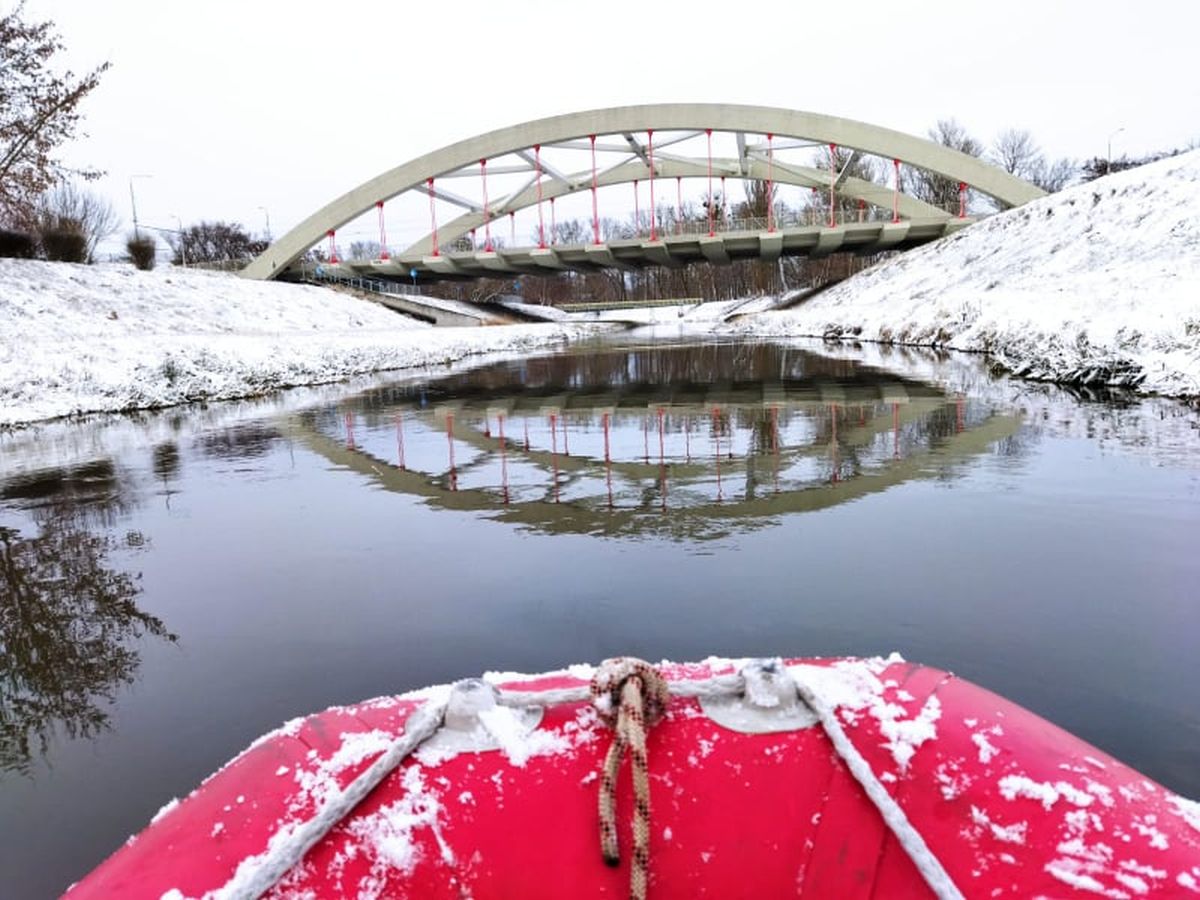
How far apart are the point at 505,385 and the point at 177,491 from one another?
8943 millimetres

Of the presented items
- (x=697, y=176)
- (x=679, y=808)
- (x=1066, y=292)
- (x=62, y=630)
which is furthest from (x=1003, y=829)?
(x=697, y=176)

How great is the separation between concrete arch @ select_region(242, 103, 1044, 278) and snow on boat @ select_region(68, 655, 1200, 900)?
155ft

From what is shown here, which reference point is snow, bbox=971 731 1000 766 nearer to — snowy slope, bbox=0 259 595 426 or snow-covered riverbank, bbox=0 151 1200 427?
snow-covered riverbank, bbox=0 151 1200 427

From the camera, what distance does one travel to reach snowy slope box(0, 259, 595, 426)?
1357cm

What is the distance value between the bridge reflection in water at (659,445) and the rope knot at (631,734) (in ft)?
11.1

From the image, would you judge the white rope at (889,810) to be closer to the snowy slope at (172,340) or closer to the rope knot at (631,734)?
the rope knot at (631,734)

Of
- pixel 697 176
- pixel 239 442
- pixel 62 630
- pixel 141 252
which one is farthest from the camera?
pixel 697 176

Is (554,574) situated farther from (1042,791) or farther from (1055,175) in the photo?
(1055,175)

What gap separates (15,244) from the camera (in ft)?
89.5

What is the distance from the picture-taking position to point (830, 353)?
66.4ft

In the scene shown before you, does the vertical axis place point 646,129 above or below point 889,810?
above

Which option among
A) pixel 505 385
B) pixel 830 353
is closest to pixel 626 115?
pixel 830 353

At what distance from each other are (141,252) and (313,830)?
41.3 meters

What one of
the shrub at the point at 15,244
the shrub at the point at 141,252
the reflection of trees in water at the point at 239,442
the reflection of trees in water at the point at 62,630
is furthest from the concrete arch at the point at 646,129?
the reflection of trees in water at the point at 62,630
